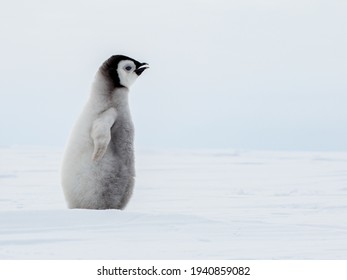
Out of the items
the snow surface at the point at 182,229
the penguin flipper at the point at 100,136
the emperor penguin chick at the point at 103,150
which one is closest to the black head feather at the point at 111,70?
the emperor penguin chick at the point at 103,150

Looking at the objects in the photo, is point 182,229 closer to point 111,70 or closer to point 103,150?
point 103,150

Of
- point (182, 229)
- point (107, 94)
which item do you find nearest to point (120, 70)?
point (107, 94)

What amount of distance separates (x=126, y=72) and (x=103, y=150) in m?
0.81

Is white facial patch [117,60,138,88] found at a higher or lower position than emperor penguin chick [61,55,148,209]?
higher

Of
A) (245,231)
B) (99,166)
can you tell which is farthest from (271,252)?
(99,166)

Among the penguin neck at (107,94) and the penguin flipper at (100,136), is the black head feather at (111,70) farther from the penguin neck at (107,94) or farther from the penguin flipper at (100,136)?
the penguin flipper at (100,136)

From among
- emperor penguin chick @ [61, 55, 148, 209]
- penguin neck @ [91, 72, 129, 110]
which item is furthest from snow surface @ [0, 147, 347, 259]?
penguin neck @ [91, 72, 129, 110]

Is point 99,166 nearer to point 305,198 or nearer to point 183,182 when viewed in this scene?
point 305,198

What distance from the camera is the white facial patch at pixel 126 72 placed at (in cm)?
569

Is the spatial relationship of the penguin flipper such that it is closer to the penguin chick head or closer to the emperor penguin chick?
the emperor penguin chick

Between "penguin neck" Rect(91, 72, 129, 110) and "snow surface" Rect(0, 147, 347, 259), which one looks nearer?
"snow surface" Rect(0, 147, 347, 259)

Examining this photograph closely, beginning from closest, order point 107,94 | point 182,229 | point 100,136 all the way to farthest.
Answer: point 182,229 < point 100,136 < point 107,94

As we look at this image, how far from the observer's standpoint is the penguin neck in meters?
5.62

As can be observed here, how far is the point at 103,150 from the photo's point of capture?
5.22 meters
